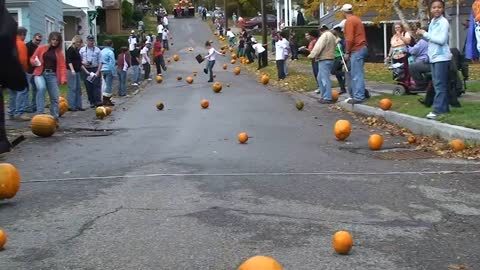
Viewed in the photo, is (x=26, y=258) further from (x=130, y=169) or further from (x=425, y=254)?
(x=130, y=169)

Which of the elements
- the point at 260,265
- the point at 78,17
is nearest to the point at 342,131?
the point at 260,265

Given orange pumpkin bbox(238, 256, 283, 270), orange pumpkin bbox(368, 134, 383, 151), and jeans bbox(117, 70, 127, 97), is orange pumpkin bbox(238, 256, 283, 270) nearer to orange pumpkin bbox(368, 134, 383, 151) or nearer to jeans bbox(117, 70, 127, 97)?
orange pumpkin bbox(368, 134, 383, 151)

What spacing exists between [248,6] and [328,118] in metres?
68.4

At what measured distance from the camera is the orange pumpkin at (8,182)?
6.61m

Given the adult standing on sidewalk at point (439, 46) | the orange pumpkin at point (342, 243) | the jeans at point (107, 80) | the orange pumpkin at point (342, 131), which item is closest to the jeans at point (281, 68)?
the jeans at point (107, 80)

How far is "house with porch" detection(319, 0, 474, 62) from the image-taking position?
34.4m

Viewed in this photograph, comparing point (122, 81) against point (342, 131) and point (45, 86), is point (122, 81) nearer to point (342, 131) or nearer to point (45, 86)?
point (45, 86)

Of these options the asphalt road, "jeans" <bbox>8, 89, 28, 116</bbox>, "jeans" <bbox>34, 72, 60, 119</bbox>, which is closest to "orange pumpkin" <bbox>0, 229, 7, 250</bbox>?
the asphalt road

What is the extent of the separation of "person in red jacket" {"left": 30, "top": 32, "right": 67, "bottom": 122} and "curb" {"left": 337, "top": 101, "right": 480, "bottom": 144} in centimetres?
629

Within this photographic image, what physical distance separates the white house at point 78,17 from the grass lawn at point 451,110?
3091 cm

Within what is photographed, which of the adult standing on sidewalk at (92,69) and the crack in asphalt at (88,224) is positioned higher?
the adult standing on sidewalk at (92,69)

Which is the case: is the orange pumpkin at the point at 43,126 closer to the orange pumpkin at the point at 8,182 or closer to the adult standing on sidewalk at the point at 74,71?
the adult standing on sidewalk at the point at 74,71

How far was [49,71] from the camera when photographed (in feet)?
43.2

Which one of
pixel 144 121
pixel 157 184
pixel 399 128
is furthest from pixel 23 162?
pixel 399 128
